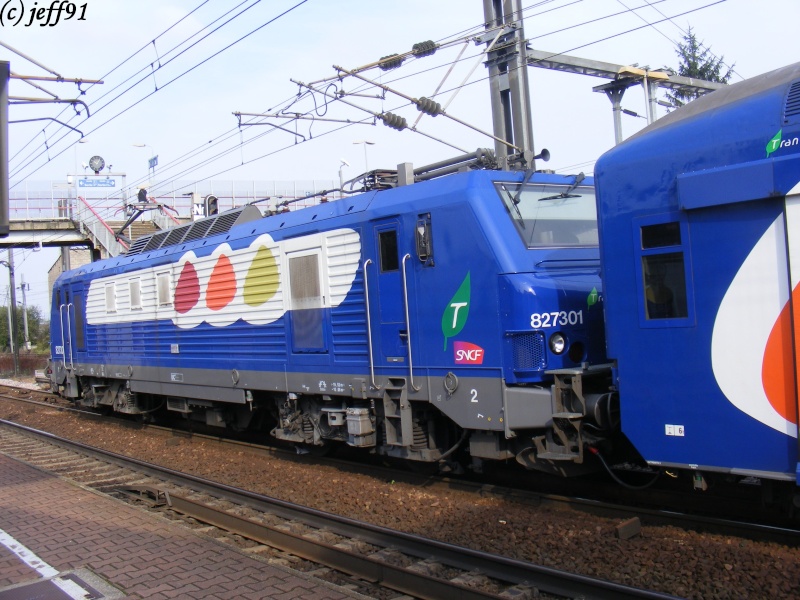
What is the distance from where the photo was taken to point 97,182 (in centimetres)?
4212

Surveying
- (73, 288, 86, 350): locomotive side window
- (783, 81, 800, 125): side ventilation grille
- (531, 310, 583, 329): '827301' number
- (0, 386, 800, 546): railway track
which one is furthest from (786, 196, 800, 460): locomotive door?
(73, 288, 86, 350): locomotive side window

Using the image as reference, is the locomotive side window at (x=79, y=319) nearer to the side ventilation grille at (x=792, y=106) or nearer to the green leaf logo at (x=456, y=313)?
the green leaf logo at (x=456, y=313)

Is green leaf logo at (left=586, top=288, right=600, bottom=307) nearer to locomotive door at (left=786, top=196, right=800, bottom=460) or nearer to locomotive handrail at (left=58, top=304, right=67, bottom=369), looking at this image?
locomotive door at (left=786, top=196, right=800, bottom=460)

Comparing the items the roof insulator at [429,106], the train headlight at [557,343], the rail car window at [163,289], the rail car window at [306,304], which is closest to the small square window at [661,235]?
the train headlight at [557,343]

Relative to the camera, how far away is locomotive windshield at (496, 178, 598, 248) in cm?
817

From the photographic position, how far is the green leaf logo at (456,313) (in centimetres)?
795

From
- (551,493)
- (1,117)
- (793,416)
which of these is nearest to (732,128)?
(793,416)

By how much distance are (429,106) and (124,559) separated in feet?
26.1

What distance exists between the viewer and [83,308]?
18.1 meters

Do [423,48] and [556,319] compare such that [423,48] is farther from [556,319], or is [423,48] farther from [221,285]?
[556,319]

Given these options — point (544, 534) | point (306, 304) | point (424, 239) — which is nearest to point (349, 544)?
point (544, 534)

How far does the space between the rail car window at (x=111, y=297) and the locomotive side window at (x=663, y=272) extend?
13.0 metres

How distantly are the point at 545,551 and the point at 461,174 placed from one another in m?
3.96

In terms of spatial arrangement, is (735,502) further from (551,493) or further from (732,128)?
(732,128)
